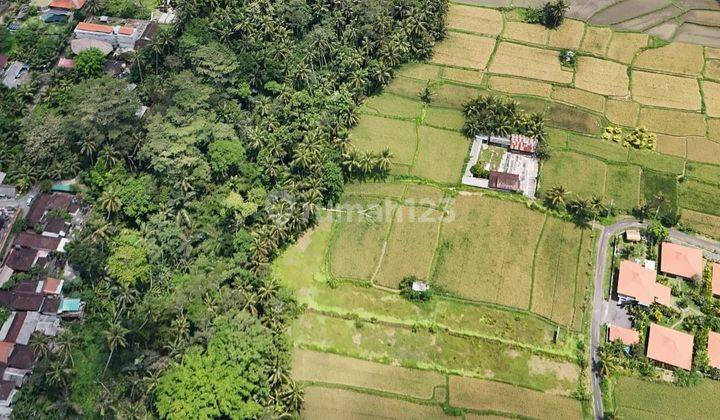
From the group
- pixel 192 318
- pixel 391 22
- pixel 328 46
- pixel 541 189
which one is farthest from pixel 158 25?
pixel 541 189

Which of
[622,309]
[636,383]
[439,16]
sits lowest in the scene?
[636,383]

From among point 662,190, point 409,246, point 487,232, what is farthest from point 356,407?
point 662,190

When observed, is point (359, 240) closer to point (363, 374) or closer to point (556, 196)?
point (363, 374)

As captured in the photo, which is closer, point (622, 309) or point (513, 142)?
point (622, 309)

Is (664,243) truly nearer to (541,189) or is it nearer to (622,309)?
(622,309)

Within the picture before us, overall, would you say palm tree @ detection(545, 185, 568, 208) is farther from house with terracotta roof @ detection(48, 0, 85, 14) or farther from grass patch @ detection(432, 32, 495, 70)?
house with terracotta roof @ detection(48, 0, 85, 14)

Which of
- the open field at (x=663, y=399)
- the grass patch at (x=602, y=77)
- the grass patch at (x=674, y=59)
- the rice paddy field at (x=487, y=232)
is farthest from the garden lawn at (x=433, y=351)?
the grass patch at (x=674, y=59)
